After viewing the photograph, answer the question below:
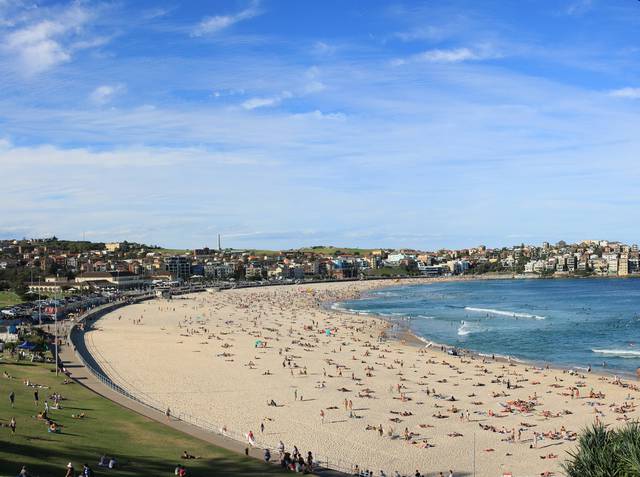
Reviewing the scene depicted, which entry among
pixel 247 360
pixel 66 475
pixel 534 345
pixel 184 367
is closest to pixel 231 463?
pixel 66 475

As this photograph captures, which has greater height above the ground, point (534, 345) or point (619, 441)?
point (619, 441)

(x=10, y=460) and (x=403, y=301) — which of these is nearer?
(x=10, y=460)

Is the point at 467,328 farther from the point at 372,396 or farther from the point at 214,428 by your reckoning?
the point at 214,428

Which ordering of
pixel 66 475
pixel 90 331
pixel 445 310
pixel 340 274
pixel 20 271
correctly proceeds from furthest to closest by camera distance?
pixel 340 274 < pixel 20 271 < pixel 445 310 < pixel 90 331 < pixel 66 475

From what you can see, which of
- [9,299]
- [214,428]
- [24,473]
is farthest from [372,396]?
[9,299]

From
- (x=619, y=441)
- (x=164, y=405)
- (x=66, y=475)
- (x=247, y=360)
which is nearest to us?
(x=619, y=441)

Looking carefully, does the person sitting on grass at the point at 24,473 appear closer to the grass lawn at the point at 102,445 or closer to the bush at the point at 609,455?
the grass lawn at the point at 102,445

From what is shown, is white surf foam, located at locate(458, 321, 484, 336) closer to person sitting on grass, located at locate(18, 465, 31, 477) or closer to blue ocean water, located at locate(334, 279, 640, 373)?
blue ocean water, located at locate(334, 279, 640, 373)

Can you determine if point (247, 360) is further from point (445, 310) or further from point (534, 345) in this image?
point (445, 310)
